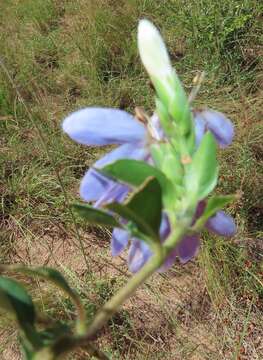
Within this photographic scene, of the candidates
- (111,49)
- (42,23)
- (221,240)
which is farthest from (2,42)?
(221,240)

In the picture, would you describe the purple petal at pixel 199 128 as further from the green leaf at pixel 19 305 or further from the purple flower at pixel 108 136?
the green leaf at pixel 19 305

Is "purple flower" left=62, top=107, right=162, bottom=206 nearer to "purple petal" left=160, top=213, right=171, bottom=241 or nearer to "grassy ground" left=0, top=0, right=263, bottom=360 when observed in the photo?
"purple petal" left=160, top=213, right=171, bottom=241

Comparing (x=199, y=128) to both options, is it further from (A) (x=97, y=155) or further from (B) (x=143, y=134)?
(A) (x=97, y=155)

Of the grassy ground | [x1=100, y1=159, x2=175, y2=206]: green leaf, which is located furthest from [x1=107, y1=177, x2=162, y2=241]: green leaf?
A: the grassy ground

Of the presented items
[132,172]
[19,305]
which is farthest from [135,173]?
[19,305]

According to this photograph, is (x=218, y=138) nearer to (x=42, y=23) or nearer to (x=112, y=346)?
(x=112, y=346)

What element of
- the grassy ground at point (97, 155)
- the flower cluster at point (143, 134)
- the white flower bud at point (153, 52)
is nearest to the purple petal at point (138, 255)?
the flower cluster at point (143, 134)
